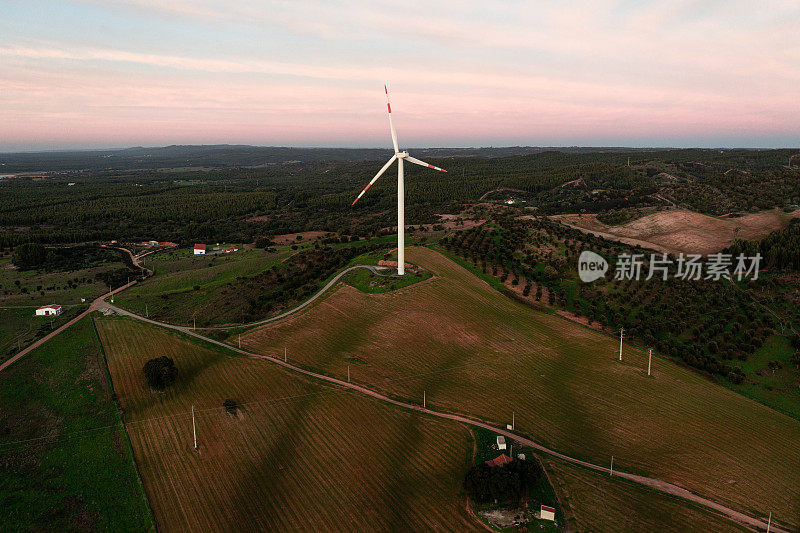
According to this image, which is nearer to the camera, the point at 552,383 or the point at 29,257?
the point at 552,383

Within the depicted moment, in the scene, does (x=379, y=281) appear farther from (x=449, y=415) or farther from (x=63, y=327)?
(x=63, y=327)

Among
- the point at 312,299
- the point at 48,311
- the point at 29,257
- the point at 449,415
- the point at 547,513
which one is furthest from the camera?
the point at 29,257

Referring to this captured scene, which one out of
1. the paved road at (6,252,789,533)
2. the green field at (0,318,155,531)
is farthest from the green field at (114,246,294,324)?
the green field at (0,318,155,531)

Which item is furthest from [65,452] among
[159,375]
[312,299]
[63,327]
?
[312,299]

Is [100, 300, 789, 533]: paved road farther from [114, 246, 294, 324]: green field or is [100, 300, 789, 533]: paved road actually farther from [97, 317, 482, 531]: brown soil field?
[114, 246, 294, 324]: green field

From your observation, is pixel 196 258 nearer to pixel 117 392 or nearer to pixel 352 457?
pixel 117 392

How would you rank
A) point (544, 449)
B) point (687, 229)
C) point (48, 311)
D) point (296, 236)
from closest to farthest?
point (544, 449)
point (48, 311)
point (687, 229)
point (296, 236)
